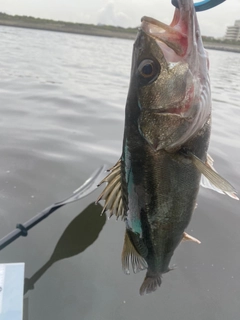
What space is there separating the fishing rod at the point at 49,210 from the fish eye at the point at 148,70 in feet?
6.05

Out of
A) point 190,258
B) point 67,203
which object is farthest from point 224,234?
point 67,203

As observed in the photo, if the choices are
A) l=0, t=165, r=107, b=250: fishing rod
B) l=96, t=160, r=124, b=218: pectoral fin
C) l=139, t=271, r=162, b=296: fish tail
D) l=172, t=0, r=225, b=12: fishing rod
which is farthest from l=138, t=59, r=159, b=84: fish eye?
l=0, t=165, r=107, b=250: fishing rod

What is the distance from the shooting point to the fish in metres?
1.46

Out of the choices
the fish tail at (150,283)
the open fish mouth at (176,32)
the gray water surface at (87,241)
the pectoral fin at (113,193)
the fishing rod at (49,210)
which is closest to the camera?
the open fish mouth at (176,32)

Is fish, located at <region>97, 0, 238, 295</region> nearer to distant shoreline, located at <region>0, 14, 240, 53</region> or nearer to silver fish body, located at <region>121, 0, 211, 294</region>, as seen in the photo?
silver fish body, located at <region>121, 0, 211, 294</region>

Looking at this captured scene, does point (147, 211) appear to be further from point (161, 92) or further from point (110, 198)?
point (161, 92)

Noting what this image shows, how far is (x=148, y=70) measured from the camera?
4.96 ft

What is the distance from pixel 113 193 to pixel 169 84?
25.9 inches

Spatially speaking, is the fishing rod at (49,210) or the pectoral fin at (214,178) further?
the fishing rod at (49,210)

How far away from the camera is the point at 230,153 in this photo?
20.0 feet

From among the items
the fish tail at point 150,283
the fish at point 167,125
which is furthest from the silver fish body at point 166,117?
the fish tail at point 150,283

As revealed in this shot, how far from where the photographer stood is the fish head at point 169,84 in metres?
1.46

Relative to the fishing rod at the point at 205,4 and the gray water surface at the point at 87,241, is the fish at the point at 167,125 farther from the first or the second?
the gray water surface at the point at 87,241

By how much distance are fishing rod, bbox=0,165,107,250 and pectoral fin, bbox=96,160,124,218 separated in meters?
1.40
